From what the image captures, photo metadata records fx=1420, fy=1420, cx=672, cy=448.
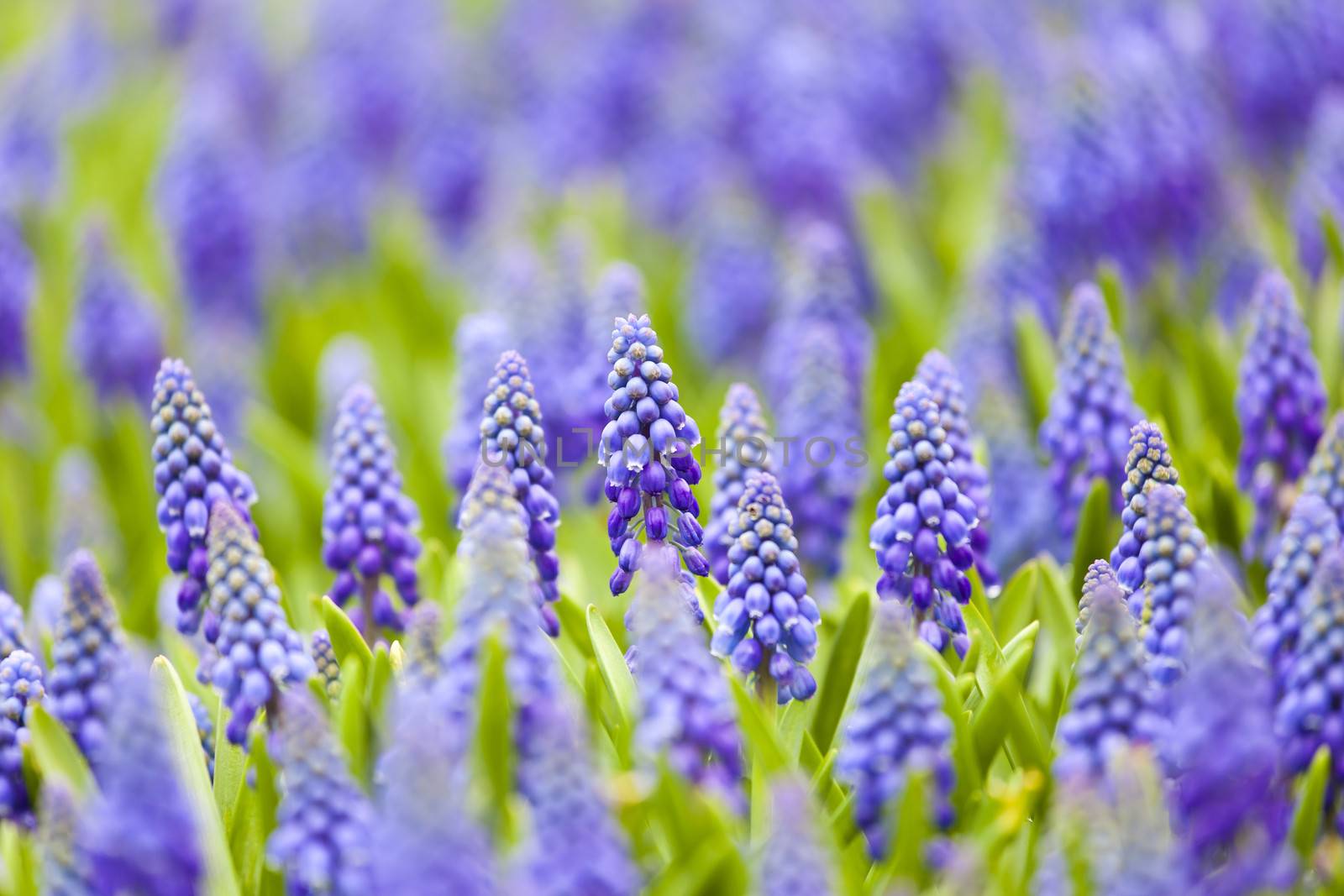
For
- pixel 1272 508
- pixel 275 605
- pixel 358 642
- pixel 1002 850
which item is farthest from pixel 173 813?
pixel 1272 508

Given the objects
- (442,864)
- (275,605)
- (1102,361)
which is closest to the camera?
(442,864)

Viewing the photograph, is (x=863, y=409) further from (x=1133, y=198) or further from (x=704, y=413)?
(x=1133, y=198)

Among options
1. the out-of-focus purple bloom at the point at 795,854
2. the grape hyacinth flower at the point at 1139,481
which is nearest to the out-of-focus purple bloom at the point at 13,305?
the grape hyacinth flower at the point at 1139,481

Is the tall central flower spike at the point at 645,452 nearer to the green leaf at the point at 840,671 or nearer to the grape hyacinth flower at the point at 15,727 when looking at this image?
the green leaf at the point at 840,671

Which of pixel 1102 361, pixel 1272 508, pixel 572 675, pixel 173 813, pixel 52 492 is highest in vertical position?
pixel 52 492

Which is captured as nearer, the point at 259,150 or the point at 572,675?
the point at 572,675

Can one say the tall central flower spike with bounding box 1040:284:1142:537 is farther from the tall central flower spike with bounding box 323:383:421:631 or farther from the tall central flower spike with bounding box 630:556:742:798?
the tall central flower spike with bounding box 323:383:421:631

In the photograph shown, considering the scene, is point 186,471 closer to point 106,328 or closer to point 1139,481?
point 1139,481
